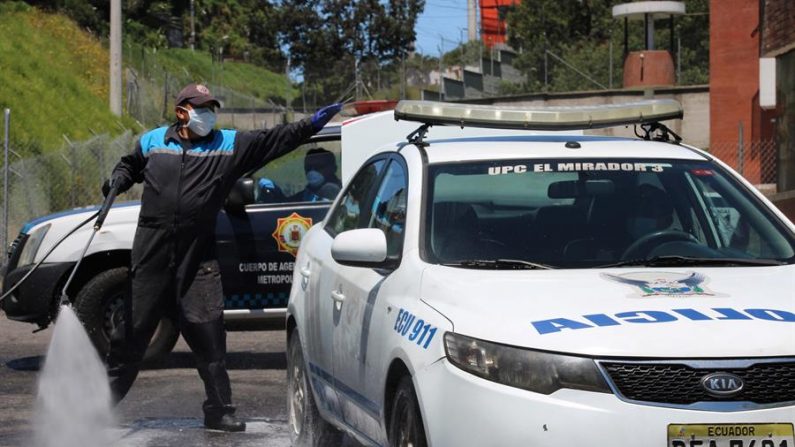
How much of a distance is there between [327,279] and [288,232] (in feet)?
12.9

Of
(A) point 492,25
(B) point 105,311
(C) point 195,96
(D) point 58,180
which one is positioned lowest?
(B) point 105,311

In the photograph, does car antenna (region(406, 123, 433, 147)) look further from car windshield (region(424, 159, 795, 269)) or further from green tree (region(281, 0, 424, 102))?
green tree (region(281, 0, 424, 102))

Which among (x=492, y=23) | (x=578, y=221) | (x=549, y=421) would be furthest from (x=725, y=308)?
(x=492, y=23)

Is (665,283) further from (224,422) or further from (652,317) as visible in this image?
(224,422)

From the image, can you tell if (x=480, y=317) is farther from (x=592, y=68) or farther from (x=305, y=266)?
(x=592, y=68)

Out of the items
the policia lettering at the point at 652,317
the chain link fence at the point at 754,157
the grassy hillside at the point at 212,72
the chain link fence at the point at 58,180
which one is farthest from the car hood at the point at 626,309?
the grassy hillside at the point at 212,72

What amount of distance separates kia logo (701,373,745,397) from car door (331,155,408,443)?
1.38 m

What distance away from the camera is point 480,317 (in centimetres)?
472

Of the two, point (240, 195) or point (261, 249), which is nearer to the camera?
point (240, 195)

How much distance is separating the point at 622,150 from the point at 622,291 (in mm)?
1434

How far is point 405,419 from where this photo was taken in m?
5.10

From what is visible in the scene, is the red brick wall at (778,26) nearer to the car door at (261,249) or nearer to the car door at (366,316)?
the car door at (261,249)

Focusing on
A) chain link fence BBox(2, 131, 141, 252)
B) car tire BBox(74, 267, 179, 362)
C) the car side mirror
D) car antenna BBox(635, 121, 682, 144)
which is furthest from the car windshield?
chain link fence BBox(2, 131, 141, 252)

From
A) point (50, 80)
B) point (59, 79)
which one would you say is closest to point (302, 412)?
point (50, 80)
